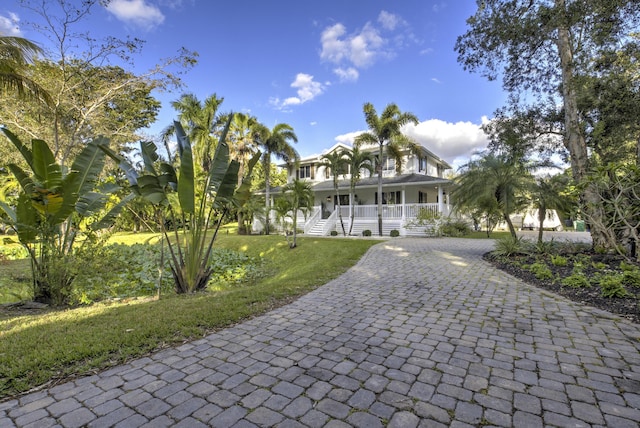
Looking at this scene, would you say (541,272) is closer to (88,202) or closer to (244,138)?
(88,202)

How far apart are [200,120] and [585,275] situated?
2352cm

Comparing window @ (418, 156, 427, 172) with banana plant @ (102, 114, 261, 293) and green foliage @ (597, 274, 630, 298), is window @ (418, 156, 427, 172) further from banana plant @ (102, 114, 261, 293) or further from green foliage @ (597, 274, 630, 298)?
banana plant @ (102, 114, 261, 293)

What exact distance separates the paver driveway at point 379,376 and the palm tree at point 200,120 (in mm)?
19247

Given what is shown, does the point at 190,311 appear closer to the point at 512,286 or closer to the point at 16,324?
the point at 16,324

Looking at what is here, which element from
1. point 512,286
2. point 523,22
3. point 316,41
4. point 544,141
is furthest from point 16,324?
point 544,141

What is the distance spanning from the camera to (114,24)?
34.2 ft

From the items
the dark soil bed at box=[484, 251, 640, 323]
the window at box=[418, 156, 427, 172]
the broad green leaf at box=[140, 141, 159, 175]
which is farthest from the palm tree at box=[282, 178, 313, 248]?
the window at box=[418, 156, 427, 172]

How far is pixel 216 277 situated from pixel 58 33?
9443 mm

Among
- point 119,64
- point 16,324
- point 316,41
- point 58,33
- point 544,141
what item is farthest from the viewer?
point 316,41

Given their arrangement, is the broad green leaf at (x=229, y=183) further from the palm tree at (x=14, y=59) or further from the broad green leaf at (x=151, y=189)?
the palm tree at (x=14, y=59)

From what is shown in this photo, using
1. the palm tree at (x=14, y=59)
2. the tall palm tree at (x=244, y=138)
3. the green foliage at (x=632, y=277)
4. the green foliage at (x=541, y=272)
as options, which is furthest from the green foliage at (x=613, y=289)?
the tall palm tree at (x=244, y=138)

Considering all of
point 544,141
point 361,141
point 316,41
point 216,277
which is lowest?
point 216,277

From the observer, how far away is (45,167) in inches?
207

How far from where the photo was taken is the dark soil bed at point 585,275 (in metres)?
5.20
